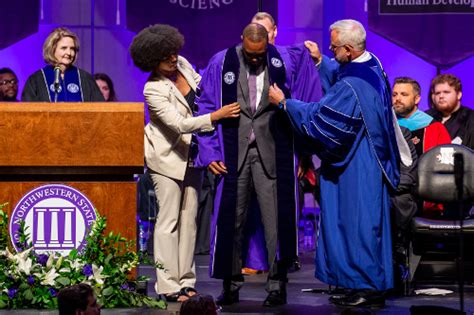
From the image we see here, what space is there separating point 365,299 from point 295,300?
1.71 ft

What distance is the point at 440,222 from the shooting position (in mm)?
8383

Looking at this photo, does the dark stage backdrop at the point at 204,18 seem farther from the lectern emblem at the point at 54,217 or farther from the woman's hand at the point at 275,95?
the lectern emblem at the point at 54,217

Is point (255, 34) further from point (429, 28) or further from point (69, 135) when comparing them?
point (429, 28)

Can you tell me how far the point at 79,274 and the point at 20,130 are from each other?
70cm

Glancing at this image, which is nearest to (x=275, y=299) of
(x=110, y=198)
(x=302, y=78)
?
(x=302, y=78)

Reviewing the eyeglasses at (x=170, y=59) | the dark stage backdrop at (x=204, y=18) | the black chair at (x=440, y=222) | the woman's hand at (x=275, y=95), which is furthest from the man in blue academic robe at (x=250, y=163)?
the dark stage backdrop at (x=204, y=18)

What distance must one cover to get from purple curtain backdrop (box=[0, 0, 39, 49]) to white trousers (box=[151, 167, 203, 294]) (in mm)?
4188

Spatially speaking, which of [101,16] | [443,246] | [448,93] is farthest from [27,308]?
[101,16]

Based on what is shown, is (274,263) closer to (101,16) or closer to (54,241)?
(54,241)

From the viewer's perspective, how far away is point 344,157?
731cm

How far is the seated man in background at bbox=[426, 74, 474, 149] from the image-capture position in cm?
952

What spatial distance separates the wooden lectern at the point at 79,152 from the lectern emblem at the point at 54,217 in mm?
36

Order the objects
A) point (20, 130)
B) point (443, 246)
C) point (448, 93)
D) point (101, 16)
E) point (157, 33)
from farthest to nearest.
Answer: point (101, 16), point (448, 93), point (443, 246), point (157, 33), point (20, 130)

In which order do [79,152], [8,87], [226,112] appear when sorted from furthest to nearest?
[8,87] → [226,112] → [79,152]
